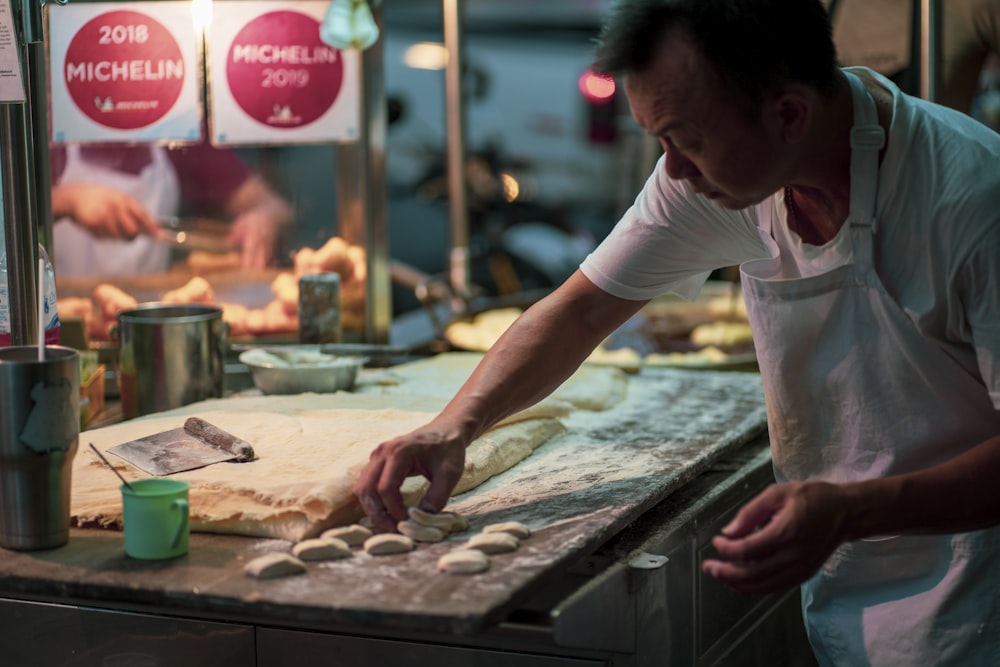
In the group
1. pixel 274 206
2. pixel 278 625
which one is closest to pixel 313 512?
pixel 278 625

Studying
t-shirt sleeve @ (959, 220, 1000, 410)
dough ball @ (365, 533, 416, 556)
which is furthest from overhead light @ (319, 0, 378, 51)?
t-shirt sleeve @ (959, 220, 1000, 410)

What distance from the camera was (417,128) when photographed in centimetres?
1089

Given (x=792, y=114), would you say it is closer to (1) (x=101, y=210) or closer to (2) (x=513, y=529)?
(2) (x=513, y=529)

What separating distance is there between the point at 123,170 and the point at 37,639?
1439 millimetres

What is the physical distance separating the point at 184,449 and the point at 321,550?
0.51m

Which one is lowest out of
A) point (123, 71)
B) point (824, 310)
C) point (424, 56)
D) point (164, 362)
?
point (164, 362)

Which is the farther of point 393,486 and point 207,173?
point 207,173

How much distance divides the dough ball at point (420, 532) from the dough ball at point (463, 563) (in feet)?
0.42

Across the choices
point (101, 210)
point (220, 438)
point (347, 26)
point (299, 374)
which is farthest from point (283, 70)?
point (220, 438)

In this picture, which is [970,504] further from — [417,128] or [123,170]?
[417,128]

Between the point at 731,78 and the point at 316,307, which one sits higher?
the point at 731,78

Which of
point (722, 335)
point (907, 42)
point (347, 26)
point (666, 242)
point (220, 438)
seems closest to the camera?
point (666, 242)

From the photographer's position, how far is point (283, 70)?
293cm

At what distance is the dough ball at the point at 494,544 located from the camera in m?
1.58
